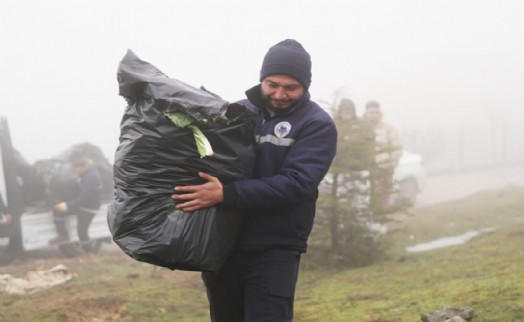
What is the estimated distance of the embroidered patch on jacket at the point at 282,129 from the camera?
9.64ft

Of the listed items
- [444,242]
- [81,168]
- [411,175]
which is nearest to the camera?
[444,242]

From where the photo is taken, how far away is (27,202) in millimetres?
9711

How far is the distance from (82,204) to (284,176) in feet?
26.4

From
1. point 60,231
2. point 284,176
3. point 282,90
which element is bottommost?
point 60,231

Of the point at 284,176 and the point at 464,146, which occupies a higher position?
the point at 284,176

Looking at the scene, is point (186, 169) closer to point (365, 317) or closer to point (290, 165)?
point (290, 165)

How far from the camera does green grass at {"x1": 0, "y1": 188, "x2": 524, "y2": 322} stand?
5105 mm

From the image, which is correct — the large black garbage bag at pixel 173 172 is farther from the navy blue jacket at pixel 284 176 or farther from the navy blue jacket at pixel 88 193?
the navy blue jacket at pixel 88 193

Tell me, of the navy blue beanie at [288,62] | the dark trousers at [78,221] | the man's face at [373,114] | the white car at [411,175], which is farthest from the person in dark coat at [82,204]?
the white car at [411,175]

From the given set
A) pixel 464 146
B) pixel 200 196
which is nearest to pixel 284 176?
pixel 200 196

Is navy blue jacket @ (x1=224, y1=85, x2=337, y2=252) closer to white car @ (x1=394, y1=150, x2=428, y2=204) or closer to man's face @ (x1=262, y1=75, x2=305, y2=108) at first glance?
man's face @ (x1=262, y1=75, x2=305, y2=108)

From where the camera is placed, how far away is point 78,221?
402 inches

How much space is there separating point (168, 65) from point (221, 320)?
1317 cm

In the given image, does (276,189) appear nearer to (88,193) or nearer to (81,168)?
(88,193)
